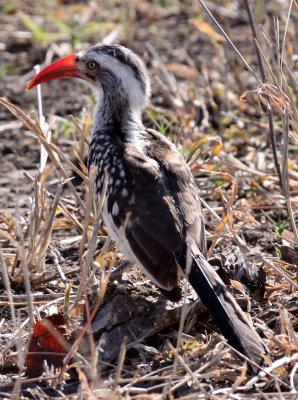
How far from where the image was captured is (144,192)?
3.97 metres

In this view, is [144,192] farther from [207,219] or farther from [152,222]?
[207,219]

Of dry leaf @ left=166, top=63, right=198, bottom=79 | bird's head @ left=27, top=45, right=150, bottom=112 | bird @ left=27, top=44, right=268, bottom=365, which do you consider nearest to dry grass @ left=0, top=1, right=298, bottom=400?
dry leaf @ left=166, top=63, right=198, bottom=79

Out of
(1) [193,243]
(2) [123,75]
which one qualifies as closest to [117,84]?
(2) [123,75]

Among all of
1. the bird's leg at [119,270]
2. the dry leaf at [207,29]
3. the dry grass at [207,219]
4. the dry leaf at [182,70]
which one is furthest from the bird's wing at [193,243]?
the dry leaf at [182,70]

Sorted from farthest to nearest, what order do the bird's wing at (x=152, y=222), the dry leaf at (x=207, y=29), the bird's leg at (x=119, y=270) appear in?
the dry leaf at (x=207, y=29) → the bird's leg at (x=119, y=270) → the bird's wing at (x=152, y=222)

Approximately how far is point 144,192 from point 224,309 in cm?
68

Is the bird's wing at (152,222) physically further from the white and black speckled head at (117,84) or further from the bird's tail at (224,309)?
the white and black speckled head at (117,84)

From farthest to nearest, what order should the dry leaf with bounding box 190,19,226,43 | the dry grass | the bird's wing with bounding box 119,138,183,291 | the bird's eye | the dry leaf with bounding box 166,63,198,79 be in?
1. the dry leaf with bounding box 166,63,198,79
2. the dry leaf with bounding box 190,19,226,43
3. the bird's eye
4. the bird's wing with bounding box 119,138,183,291
5. the dry grass

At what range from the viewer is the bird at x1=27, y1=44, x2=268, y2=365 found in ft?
11.9

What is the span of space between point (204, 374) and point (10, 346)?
0.79 m

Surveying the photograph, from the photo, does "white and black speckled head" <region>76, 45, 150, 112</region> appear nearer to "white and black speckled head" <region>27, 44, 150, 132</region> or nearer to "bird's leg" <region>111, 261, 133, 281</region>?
"white and black speckled head" <region>27, 44, 150, 132</region>

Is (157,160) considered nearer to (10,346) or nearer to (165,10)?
(10,346)

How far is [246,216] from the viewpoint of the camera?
4.79 m

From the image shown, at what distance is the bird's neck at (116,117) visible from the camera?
454 centimetres
